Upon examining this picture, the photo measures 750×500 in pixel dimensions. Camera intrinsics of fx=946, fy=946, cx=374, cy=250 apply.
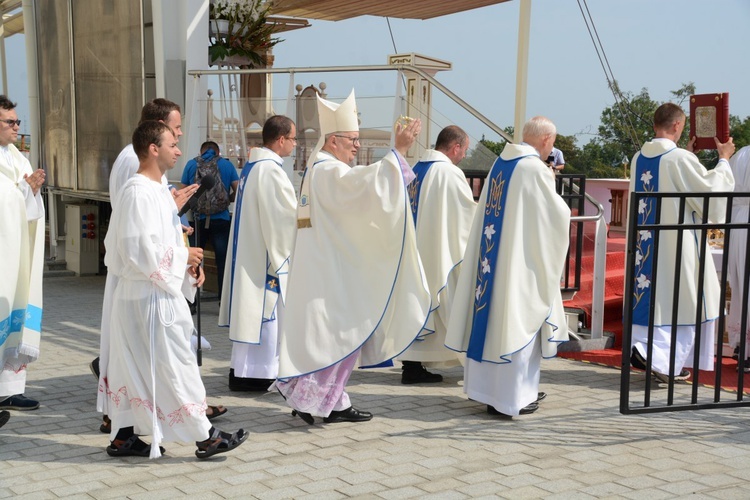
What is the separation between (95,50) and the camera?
12.5 meters

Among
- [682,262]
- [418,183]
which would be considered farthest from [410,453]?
[682,262]

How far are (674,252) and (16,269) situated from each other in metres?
4.48

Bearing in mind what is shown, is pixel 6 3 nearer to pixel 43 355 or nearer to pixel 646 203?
pixel 43 355

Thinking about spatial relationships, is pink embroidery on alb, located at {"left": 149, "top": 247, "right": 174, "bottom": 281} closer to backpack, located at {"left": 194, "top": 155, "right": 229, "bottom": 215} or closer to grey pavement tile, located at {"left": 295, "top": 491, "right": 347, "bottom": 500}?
grey pavement tile, located at {"left": 295, "top": 491, "right": 347, "bottom": 500}

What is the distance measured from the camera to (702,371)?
7.13m

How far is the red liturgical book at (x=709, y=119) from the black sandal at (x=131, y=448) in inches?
177

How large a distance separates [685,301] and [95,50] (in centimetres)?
877

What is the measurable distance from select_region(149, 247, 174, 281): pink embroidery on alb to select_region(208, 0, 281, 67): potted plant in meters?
7.59

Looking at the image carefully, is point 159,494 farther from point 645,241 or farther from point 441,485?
point 645,241

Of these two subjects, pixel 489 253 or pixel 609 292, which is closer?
pixel 489 253

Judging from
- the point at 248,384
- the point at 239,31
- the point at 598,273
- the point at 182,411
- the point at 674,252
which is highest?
the point at 239,31

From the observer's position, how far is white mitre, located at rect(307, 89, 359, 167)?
5691 millimetres

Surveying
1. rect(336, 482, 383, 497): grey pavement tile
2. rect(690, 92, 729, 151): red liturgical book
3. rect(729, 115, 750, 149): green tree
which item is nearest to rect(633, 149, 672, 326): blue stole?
rect(690, 92, 729, 151): red liturgical book

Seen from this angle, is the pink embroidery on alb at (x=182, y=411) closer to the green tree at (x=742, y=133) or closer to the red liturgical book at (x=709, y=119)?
the red liturgical book at (x=709, y=119)
